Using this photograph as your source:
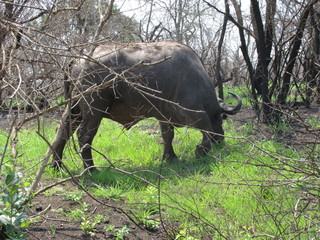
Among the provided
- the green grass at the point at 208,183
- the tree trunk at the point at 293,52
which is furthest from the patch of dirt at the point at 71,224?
the tree trunk at the point at 293,52

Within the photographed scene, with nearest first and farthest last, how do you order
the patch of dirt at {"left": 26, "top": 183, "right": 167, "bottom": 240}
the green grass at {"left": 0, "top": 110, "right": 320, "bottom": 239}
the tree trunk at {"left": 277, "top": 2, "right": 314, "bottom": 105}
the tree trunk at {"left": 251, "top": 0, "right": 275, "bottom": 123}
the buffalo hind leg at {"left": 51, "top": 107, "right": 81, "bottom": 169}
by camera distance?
the buffalo hind leg at {"left": 51, "top": 107, "right": 81, "bottom": 169} < the green grass at {"left": 0, "top": 110, "right": 320, "bottom": 239} < the patch of dirt at {"left": 26, "top": 183, "right": 167, "bottom": 240} < the tree trunk at {"left": 277, "top": 2, "right": 314, "bottom": 105} < the tree trunk at {"left": 251, "top": 0, "right": 275, "bottom": 123}

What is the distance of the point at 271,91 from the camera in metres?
8.63

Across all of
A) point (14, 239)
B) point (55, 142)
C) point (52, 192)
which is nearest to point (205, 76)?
point (52, 192)

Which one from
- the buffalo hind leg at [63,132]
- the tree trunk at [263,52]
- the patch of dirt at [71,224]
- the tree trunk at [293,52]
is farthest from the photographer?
the tree trunk at [263,52]

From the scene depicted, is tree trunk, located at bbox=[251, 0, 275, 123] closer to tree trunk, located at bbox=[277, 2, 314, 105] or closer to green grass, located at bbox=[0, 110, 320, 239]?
tree trunk, located at bbox=[277, 2, 314, 105]

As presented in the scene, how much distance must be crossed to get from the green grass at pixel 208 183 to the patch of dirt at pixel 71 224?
19cm

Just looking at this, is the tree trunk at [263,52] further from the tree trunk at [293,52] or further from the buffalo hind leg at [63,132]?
the buffalo hind leg at [63,132]

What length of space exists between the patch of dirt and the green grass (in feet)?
0.62

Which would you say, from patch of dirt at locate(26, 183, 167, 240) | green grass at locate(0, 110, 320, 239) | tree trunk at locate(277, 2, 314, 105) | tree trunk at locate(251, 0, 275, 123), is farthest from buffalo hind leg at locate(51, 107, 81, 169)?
tree trunk at locate(277, 2, 314, 105)

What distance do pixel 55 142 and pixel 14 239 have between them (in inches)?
41.6

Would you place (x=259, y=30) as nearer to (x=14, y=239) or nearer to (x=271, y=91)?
(x=271, y=91)

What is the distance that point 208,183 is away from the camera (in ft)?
18.7

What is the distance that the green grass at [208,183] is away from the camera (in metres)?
3.44

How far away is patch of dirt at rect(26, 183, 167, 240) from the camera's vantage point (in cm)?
411
